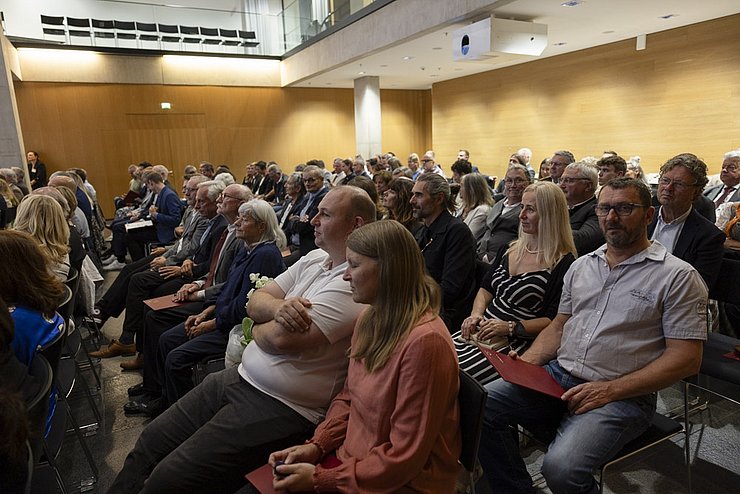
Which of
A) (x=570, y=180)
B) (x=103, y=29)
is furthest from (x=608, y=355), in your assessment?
(x=103, y=29)

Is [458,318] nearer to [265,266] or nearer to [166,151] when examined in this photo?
[265,266]

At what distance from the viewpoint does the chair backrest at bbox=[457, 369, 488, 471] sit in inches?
54.2

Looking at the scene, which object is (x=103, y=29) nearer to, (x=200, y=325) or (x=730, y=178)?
(x=200, y=325)

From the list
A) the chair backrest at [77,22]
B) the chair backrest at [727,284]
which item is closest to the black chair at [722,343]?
the chair backrest at [727,284]

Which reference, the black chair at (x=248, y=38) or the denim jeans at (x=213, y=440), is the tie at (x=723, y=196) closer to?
the denim jeans at (x=213, y=440)

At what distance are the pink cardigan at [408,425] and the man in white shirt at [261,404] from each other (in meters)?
0.34

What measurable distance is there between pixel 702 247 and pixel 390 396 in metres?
2.09

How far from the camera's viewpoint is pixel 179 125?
13.6 meters

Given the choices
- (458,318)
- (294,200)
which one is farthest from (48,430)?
(294,200)

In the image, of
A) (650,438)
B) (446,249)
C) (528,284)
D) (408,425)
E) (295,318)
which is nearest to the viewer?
(408,425)

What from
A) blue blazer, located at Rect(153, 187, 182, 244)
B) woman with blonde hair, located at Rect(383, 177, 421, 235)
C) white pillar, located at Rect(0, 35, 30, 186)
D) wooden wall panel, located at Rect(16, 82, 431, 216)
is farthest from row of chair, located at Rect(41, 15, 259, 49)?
woman with blonde hair, located at Rect(383, 177, 421, 235)

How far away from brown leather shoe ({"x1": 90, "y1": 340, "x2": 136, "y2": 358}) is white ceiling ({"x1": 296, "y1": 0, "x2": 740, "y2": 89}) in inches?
225

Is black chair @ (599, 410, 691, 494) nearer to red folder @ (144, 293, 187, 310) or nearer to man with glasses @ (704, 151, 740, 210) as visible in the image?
red folder @ (144, 293, 187, 310)

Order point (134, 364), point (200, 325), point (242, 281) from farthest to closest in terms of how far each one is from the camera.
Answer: point (134, 364)
point (200, 325)
point (242, 281)
